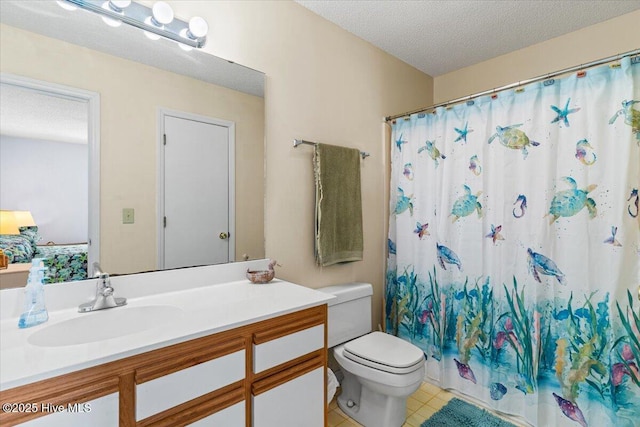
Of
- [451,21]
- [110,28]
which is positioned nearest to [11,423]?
[110,28]

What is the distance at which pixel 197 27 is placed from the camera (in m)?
1.49

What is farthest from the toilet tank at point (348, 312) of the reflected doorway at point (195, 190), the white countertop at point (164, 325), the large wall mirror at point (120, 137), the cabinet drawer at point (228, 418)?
the cabinet drawer at point (228, 418)

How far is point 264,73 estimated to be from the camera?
5.83ft

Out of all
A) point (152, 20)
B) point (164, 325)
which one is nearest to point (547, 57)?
point (152, 20)

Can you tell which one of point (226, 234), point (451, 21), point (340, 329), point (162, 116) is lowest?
point (340, 329)

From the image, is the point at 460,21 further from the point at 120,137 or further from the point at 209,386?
the point at 209,386

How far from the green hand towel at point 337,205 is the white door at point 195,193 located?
57cm

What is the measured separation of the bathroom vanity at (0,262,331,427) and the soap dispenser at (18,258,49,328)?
37mm

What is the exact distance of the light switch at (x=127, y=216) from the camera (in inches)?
54.1

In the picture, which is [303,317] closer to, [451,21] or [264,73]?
[264,73]

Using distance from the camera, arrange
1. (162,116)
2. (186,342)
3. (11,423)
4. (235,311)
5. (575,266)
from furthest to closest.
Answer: (575,266) < (162,116) < (235,311) < (186,342) < (11,423)

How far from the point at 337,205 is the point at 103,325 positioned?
4.44ft

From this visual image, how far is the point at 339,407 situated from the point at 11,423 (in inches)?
65.2

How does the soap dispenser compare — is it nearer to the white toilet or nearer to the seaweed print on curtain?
the white toilet
